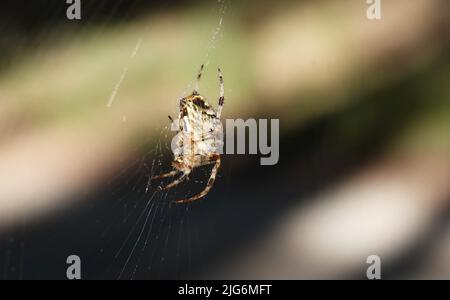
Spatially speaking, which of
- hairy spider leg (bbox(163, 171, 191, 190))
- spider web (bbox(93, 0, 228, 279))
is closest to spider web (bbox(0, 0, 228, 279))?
spider web (bbox(93, 0, 228, 279))

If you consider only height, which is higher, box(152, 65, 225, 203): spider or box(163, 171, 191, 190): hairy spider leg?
box(152, 65, 225, 203): spider

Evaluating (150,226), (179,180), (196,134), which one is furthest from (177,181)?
(150,226)

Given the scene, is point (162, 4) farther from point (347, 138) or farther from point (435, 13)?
point (435, 13)

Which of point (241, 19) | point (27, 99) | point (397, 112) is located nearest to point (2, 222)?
point (27, 99)

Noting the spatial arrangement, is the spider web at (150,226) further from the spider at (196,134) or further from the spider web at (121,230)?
the spider at (196,134)

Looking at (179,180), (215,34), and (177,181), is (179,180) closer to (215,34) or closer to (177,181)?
(177,181)

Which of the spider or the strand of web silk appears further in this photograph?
the strand of web silk

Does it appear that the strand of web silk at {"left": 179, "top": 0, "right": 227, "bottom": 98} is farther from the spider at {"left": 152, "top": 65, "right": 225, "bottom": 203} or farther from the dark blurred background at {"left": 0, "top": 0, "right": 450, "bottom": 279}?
the spider at {"left": 152, "top": 65, "right": 225, "bottom": 203}
